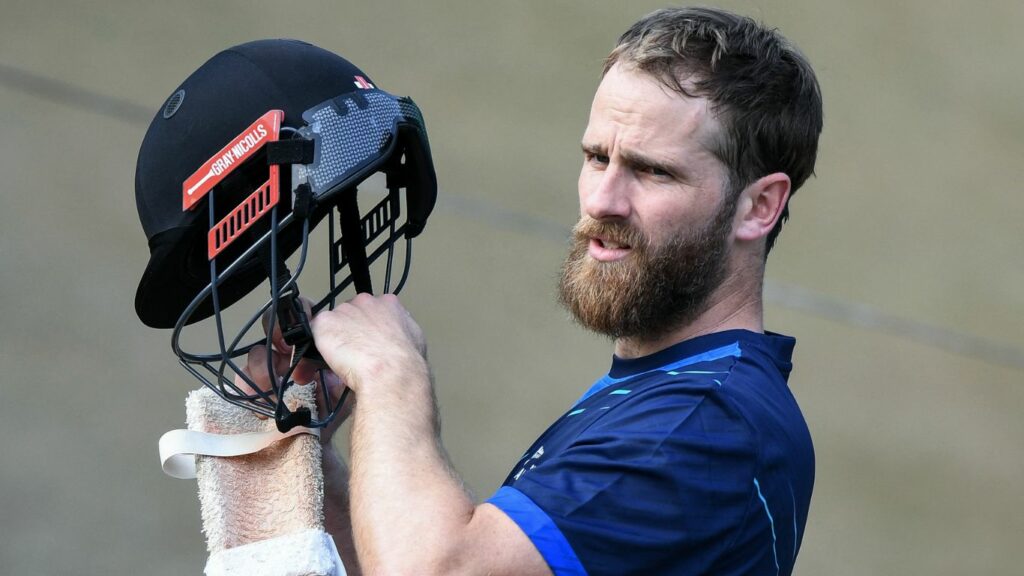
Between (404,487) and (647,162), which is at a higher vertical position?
(647,162)

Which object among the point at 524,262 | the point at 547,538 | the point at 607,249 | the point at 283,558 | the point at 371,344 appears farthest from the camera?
the point at 524,262

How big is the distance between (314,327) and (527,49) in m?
4.57

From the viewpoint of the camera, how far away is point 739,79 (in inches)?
80.3

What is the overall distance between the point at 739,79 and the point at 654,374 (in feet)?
1.58

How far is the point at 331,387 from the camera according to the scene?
7.29 ft

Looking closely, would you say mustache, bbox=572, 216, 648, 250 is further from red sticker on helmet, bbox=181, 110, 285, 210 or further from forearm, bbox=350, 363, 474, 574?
red sticker on helmet, bbox=181, 110, 285, 210

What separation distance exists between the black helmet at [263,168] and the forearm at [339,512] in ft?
0.86

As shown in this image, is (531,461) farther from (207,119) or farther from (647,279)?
(207,119)

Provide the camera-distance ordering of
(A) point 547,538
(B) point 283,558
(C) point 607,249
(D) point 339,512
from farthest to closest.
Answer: (D) point 339,512
(C) point 607,249
(B) point 283,558
(A) point 547,538

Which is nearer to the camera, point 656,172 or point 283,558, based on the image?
point 283,558

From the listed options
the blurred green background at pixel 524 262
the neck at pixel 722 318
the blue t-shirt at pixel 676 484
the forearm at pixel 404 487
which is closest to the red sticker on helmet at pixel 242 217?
the forearm at pixel 404 487

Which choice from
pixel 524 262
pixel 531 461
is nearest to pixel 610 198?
pixel 531 461

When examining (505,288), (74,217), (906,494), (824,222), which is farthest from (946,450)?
(74,217)

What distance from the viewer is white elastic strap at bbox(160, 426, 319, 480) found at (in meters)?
1.98
